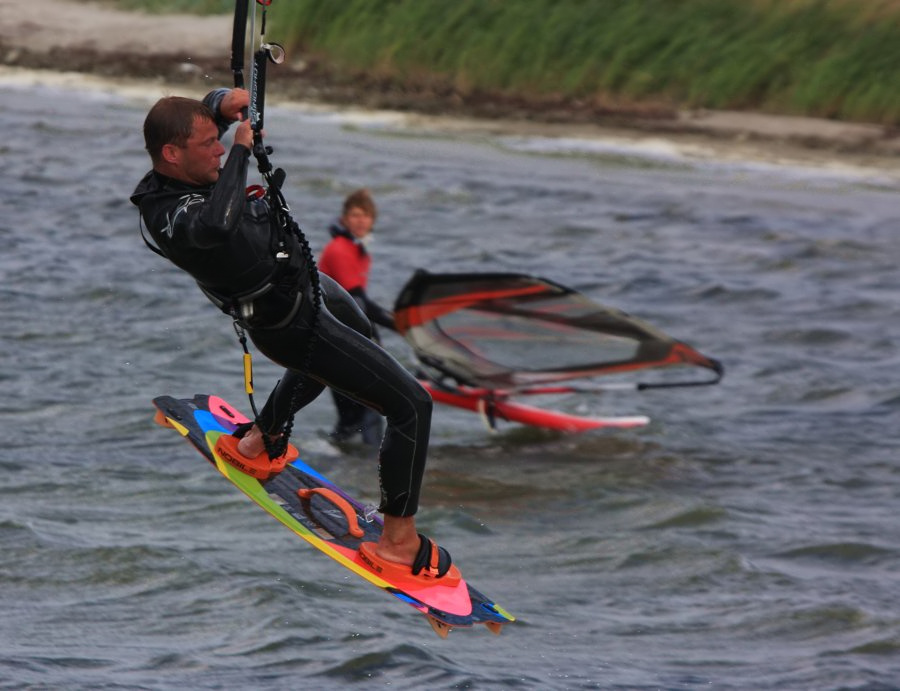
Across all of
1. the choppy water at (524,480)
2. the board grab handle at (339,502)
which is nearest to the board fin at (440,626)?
the board grab handle at (339,502)

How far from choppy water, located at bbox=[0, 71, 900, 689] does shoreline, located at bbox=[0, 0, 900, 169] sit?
2210mm

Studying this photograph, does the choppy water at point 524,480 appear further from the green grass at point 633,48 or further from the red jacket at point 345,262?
the green grass at point 633,48

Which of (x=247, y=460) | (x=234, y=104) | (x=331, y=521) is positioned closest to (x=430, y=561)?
(x=331, y=521)

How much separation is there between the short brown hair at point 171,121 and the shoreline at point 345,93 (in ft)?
60.2

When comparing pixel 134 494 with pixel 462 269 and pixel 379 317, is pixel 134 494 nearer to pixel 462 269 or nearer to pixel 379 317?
pixel 379 317

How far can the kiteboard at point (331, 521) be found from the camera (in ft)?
23.3

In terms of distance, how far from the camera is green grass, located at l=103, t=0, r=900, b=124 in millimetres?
26016

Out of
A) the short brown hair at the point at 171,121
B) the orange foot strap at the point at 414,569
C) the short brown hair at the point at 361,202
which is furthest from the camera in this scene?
the short brown hair at the point at 361,202

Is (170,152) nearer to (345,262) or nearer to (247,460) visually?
(247,460)

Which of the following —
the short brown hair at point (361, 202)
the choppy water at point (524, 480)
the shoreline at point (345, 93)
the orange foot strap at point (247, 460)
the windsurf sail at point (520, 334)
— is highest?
the short brown hair at point (361, 202)

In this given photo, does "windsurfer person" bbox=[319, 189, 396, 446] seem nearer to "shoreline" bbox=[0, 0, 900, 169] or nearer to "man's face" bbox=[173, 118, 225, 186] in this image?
"man's face" bbox=[173, 118, 225, 186]

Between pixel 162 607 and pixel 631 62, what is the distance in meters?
20.2

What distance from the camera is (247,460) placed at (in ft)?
25.7

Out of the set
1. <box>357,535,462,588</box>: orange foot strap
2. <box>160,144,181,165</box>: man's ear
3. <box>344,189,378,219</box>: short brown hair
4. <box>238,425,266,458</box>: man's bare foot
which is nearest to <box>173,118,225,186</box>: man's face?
<box>160,144,181,165</box>: man's ear
